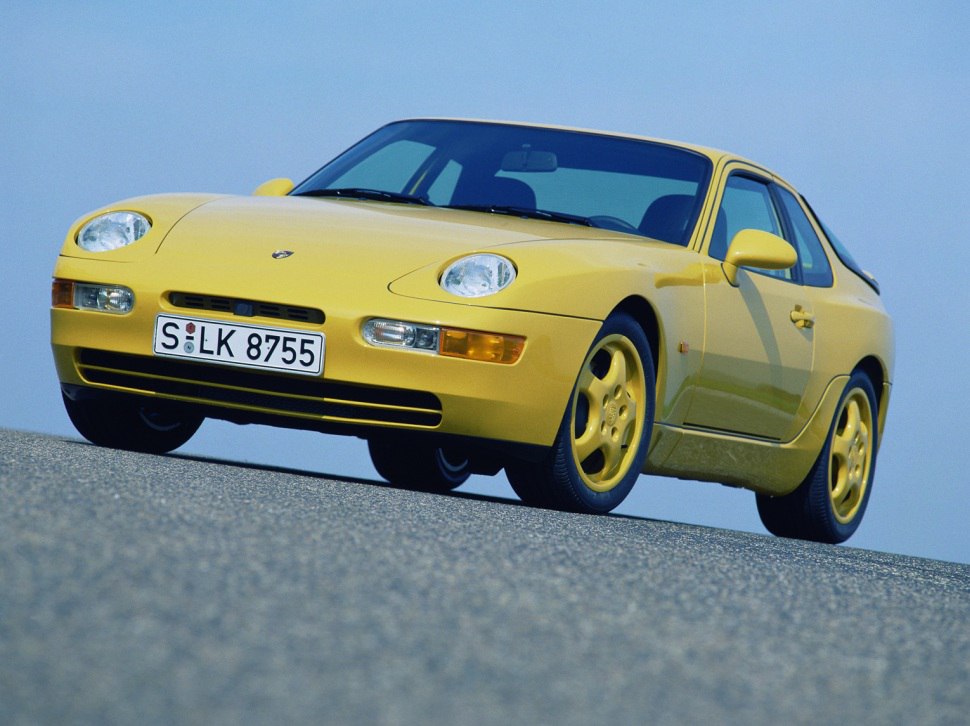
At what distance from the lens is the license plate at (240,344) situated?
17.2 feet

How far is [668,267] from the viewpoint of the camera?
5914mm

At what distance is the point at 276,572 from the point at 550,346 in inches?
91.6

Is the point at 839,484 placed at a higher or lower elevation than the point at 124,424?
lower

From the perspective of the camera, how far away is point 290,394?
5.33 meters


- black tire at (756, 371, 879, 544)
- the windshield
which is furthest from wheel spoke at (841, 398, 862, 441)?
the windshield

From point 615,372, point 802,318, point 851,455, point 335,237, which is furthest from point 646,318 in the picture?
point 851,455

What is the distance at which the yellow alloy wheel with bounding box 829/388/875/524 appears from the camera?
7.49m

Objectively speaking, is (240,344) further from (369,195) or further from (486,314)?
(369,195)

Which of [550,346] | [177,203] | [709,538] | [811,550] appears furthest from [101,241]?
[811,550]

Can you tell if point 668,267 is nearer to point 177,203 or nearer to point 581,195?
point 581,195

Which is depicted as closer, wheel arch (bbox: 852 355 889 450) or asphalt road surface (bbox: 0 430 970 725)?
asphalt road surface (bbox: 0 430 970 725)

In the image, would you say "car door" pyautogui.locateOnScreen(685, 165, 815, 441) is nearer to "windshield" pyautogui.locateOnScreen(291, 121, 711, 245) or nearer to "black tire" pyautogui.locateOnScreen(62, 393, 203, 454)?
"windshield" pyautogui.locateOnScreen(291, 121, 711, 245)

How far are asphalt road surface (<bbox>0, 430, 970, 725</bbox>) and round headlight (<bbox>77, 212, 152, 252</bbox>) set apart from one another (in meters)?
1.32

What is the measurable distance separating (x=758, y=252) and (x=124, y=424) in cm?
244
